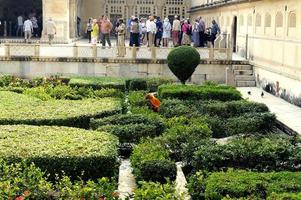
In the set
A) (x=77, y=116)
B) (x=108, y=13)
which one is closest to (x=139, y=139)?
(x=77, y=116)

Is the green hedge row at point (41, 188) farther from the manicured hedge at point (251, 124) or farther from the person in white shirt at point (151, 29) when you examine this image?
the person in white shirt at point (151, 29)

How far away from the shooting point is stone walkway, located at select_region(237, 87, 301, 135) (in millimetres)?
15977

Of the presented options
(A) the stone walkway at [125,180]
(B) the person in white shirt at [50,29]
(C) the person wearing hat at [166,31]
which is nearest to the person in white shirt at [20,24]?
(B) the person in white shirt at [50,29]

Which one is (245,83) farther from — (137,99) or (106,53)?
(137,99)

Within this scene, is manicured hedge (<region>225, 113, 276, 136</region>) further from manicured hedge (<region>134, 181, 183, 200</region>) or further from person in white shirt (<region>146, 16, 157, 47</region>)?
person in white shirt (<region>146, 16, 157, 47</region>)

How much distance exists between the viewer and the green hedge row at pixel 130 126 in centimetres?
1309

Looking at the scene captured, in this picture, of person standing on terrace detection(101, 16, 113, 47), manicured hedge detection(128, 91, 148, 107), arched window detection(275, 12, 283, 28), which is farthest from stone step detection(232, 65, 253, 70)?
person standing on terrace detection(101, 16, 113, 47)

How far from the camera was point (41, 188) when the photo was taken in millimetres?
8859

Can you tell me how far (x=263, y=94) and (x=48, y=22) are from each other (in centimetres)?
1379

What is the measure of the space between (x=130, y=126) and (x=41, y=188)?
468 centimetres

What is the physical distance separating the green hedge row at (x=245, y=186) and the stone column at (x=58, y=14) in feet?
82.1

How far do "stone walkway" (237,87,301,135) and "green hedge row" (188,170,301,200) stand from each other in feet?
17.6

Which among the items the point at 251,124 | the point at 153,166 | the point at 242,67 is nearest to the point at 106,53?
the point at 242,67

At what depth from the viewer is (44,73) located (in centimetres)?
2539
